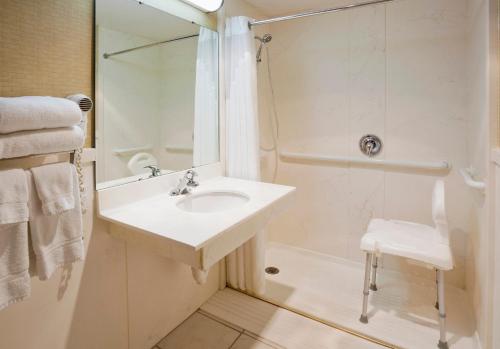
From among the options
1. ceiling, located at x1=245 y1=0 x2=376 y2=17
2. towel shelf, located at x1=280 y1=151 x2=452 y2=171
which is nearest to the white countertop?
towel shelf, located at x1=280 y1=151 x2=452 y2=171

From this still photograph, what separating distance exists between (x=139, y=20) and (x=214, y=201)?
3.30 feet

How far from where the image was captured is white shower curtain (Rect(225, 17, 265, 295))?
75.9 inches

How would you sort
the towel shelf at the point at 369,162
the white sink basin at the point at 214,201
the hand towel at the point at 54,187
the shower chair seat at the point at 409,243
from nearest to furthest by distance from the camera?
the hand towel at the point at 54,187 < the shower chair seat at the point at 409,243 < the white sink basin at the point at 214,201 < the towel shelf at the point at 369,162

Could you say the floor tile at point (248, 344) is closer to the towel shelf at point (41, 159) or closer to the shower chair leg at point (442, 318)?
the shower chair leg at point (442, 318)

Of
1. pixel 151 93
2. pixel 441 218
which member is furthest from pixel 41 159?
pixel 441 218

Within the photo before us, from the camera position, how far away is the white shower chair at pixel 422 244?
5.15 feet

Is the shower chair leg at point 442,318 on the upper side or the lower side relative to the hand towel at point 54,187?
lower

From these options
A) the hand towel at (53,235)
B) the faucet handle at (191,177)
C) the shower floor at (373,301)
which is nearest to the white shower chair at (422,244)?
the shower floor at (373,301)

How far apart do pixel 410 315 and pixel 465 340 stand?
0.94 ft

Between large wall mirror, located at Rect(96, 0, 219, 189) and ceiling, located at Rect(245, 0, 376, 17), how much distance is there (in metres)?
0.60

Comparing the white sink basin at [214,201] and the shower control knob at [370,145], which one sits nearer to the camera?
the white sink basin at [214,201]

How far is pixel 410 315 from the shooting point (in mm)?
1851

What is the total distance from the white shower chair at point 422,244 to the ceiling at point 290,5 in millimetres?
1499

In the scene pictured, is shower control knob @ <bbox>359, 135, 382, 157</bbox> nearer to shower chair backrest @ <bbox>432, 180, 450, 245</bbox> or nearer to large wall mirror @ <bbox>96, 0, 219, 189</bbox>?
shower chair backrest @ <bbox>432, 180, 450, 245</bbox>
